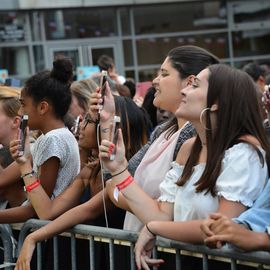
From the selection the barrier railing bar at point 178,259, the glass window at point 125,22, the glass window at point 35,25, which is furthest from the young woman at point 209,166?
the glass window at point 125,22

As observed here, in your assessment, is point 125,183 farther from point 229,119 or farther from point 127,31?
point 127,31

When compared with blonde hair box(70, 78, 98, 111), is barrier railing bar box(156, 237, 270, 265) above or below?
below

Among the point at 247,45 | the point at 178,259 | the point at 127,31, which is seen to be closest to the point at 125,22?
the point at 127,31

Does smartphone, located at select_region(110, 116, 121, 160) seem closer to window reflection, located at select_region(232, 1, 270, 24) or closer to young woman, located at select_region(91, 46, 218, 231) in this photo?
young woman, located at select_region(91, 46, 218, 231)

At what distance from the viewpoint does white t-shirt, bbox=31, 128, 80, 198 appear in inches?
187

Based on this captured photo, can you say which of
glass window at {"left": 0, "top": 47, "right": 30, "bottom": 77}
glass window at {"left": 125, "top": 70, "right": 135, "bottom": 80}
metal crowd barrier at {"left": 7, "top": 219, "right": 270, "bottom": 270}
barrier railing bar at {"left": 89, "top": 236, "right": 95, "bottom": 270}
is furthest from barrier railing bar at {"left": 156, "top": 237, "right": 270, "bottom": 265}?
glass window at {"left": 125, "top": 70, "right": 135, "bottom": 80}

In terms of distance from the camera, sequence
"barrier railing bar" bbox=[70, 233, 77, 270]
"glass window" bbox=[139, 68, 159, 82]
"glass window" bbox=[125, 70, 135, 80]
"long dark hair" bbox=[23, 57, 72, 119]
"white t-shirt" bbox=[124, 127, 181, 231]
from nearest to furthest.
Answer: "white t-shirt" bbox=[124, 127, 181, 231] → "barrier railing bar" bbox=[70, 233, 77, 270] → "long dark hair" bbox=[23, 57, 72, 119] → "glass window" bbox=[125, 70, 135, 80] → "glass window" bbox=[139, 68, 159, 82]

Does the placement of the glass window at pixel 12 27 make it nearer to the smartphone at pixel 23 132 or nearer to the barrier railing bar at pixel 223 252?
the smartphone at pixel 23 132

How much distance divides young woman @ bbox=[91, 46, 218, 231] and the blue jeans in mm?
744

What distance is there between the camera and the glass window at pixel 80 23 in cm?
1997

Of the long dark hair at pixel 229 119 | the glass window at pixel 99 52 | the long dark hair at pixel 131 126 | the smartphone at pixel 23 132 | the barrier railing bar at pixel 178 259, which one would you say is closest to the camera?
the long dark hair at pixel 229 119

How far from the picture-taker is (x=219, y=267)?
3.43 m

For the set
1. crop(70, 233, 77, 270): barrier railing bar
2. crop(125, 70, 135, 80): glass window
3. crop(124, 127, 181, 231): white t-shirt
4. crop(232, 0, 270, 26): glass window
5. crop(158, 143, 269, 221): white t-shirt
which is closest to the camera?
crop(158, 143, 269, 221): white t-shirt

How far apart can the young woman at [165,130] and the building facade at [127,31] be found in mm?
15564
